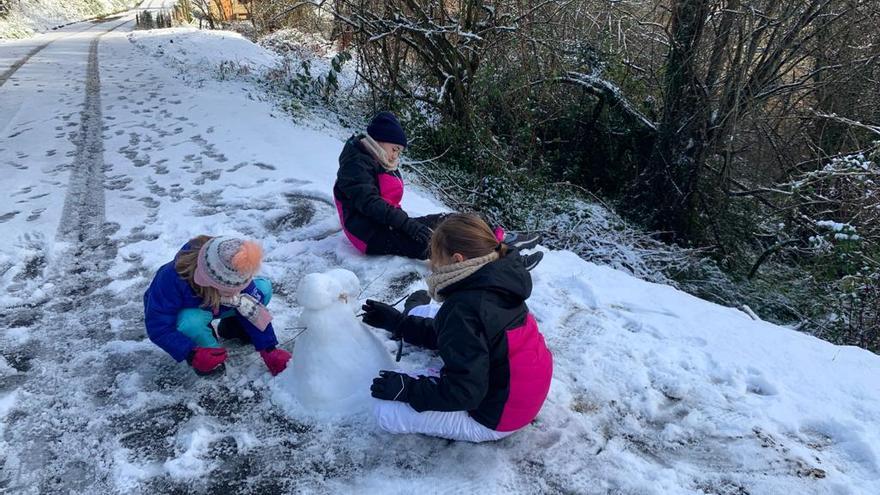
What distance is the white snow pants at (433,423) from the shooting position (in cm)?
237

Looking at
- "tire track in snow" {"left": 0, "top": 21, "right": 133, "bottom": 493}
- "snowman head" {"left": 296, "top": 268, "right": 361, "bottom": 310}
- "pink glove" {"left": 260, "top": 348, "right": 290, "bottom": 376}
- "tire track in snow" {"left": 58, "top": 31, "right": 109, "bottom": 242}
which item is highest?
"snowman head" {"left": 296, "top": 268, "right": 361, "bottom": 310}

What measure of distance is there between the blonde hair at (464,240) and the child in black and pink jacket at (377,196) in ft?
5.34

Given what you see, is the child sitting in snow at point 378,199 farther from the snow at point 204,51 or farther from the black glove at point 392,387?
the snow at point 204,51

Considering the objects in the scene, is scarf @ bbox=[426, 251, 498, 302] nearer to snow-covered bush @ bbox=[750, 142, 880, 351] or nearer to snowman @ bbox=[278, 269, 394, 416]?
snowman @ bbox=[278, 269, 394, 416]

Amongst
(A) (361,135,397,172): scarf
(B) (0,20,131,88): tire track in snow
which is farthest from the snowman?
(B) (0,20,131,88): tire track in snow

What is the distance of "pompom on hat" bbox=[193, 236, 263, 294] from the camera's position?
253cm

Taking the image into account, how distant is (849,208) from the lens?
5691mm

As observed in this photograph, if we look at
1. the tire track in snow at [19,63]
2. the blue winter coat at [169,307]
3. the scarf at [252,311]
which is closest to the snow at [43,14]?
the tire track in snow at [19,63]

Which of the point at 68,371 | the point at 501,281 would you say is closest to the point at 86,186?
the point at 68,371

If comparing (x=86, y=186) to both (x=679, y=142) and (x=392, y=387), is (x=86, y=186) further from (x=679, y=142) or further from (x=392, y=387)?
(x=679, y=142)

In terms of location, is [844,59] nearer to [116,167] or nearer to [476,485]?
[476,485]

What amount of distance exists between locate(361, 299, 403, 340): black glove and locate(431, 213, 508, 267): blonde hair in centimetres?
81

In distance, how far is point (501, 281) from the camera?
2186 mm

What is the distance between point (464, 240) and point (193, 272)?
4.53ft
